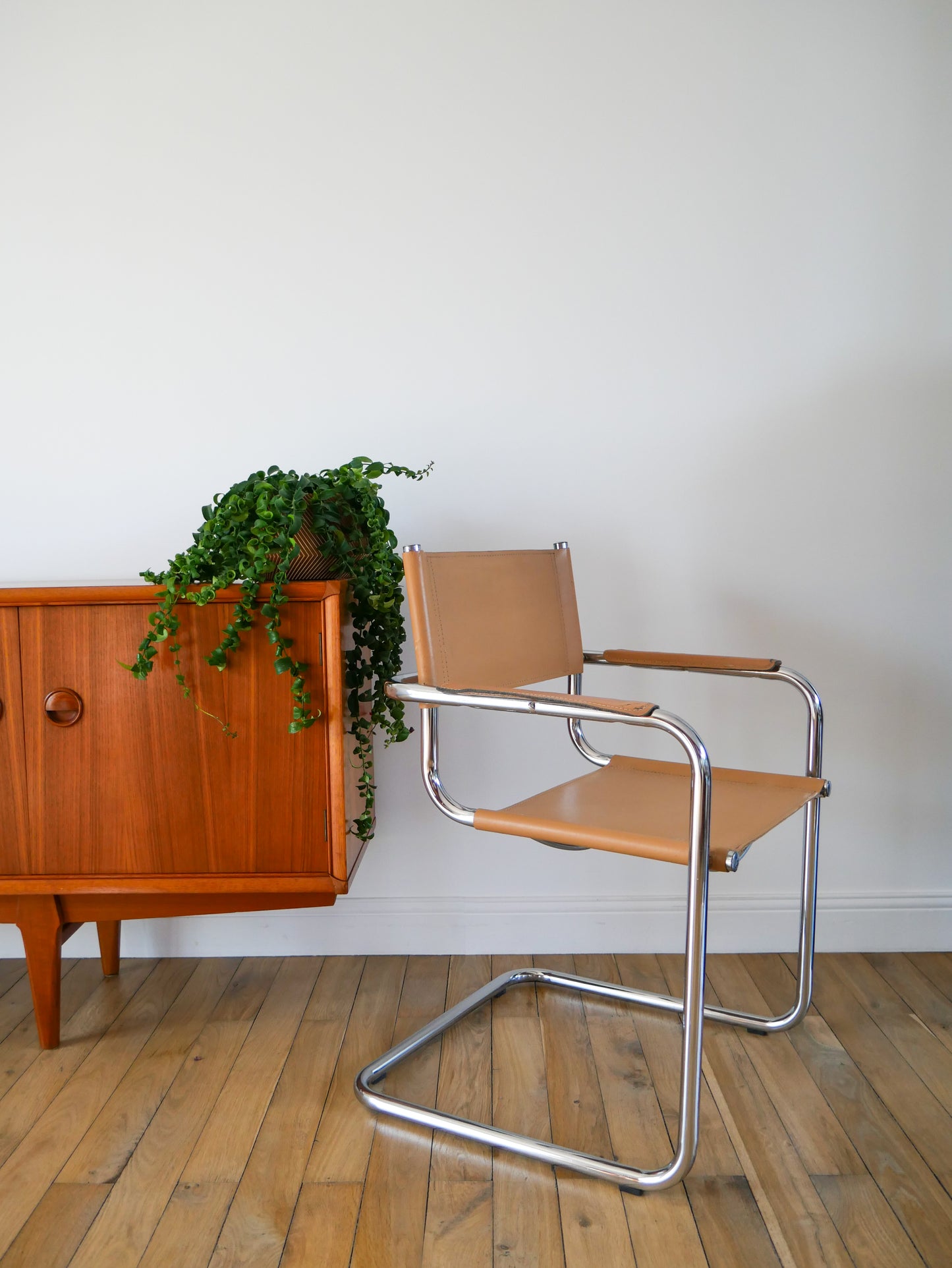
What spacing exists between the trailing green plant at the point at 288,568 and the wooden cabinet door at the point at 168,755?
3 centimetres

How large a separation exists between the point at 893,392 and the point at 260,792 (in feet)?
5.05

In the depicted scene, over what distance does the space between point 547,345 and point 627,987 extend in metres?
1.34

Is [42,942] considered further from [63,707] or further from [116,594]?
[116,594]

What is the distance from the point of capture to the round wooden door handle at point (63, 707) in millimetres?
1604

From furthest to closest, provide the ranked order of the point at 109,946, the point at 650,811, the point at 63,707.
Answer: the point at 109,946 < the point at 63,707 < the point at 650,811

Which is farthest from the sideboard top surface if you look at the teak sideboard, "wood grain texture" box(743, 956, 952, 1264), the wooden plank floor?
"wood grain texture" box(743, 956, 952, 1264)

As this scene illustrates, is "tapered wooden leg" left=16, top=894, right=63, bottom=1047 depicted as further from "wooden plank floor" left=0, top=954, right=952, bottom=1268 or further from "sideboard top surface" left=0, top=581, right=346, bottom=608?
"sideboard top surface" left=0, top=581, right=346, bottom=608

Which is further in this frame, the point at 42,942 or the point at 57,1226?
the point at 42,942

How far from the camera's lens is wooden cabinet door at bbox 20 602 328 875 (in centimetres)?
159

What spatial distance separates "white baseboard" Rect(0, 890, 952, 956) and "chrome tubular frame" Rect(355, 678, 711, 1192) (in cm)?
42

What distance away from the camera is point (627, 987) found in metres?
1.87

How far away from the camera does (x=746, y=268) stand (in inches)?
78.5

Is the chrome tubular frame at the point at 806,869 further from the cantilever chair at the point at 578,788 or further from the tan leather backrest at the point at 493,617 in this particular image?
the tan leather backrest at the point at 493,617

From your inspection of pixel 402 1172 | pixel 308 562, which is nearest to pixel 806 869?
pixel 402 1172
